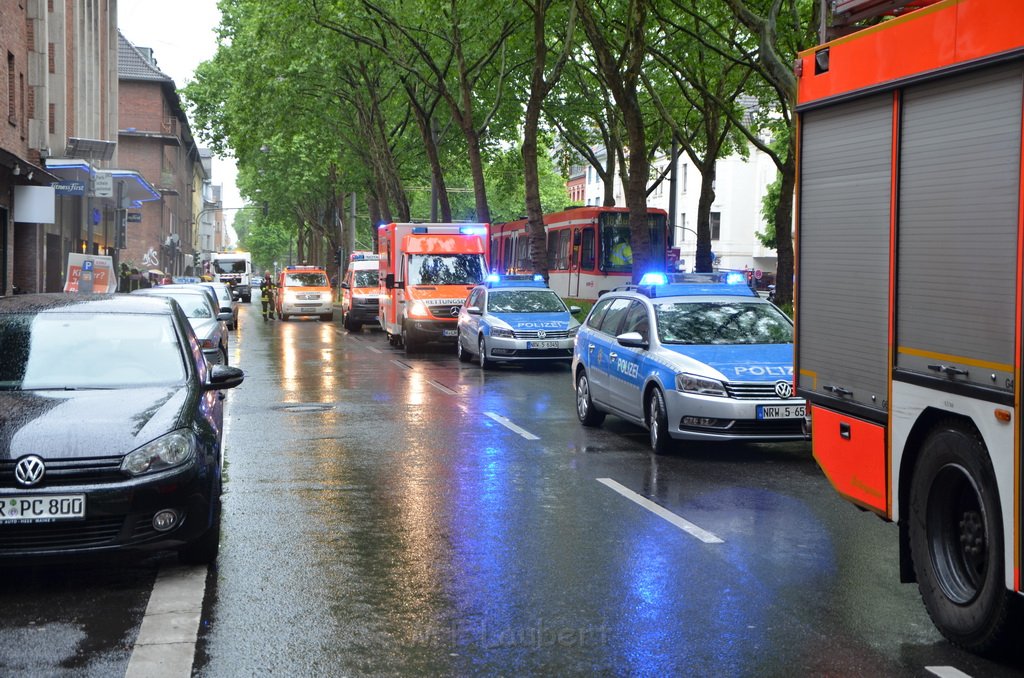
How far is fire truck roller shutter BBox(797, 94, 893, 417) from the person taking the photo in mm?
6219

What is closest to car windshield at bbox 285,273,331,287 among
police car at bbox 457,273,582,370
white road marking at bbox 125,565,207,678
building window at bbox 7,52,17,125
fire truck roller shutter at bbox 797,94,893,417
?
building window at bbox 7,52,17,125

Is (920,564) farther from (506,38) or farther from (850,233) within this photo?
(506,38)

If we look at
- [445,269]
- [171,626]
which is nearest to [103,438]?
[171,626]

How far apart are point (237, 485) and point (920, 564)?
5597 millimetres

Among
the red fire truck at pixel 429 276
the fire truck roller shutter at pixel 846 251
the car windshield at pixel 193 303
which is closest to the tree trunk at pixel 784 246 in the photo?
the red fire truck at pixel 429 276

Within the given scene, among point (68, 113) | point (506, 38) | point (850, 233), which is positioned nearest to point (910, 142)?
point (850, 233)

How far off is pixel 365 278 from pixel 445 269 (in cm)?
1160

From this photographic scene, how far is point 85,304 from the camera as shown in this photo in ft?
27.7

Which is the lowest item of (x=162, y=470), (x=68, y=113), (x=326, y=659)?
(x=326, y=659)

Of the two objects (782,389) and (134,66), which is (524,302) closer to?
(782,389)

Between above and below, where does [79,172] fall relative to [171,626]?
above

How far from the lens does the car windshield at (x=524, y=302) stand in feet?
78.9

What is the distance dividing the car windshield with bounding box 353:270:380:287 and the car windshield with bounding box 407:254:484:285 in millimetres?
10696

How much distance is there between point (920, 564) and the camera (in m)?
5.82
